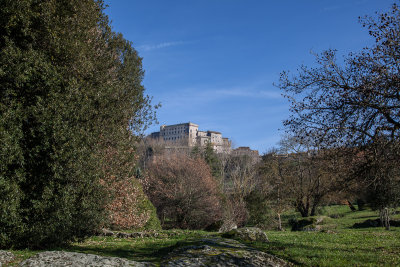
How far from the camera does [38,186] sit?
33.4ft

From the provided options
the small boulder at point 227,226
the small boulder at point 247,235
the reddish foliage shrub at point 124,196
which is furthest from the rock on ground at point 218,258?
the small boulder at point 227,226

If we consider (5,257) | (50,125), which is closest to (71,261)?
(5,257)

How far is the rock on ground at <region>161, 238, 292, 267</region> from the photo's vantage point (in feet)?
22.0

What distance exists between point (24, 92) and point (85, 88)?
6.87 feet

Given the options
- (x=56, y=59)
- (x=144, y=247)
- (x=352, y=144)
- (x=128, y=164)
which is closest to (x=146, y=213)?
(x=128, y=164)

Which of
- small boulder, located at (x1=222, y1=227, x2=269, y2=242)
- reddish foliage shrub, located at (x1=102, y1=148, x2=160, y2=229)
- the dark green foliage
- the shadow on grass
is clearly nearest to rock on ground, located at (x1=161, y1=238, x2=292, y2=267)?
the shadow on grass

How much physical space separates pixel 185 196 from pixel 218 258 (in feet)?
60.7

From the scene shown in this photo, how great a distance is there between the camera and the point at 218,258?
276 inches

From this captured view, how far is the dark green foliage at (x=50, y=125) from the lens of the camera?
9.74 metres

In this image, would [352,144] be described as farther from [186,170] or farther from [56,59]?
[186,170]

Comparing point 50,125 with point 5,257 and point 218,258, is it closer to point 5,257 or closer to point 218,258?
point 5,257

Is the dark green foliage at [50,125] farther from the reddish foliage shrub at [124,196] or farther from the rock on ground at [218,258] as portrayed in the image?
the rock on ground at [218,258]

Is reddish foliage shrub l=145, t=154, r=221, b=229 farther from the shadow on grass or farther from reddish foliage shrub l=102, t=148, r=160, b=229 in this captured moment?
the shadow on grass

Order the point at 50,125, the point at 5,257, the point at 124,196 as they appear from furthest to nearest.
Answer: the point at 124,196
the point at 50,125
the point at 5,257
